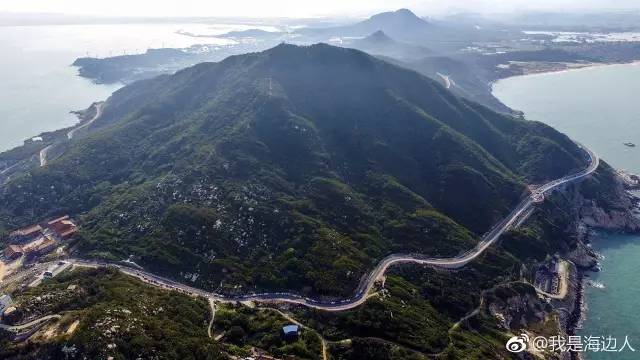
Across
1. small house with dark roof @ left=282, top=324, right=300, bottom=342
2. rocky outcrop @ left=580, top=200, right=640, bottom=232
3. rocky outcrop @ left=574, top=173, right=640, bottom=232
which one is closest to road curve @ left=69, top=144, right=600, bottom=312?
small house with dark roof @ left=282, top=324, right=300, bottom=342

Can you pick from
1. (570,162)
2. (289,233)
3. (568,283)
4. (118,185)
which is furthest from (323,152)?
(570,162)

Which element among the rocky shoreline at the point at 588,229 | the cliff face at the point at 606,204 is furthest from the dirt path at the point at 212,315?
the cliff face at the point at 606,204

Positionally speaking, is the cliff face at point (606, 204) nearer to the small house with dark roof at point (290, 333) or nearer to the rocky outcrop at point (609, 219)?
the rocky outcrop at point (609, 219)

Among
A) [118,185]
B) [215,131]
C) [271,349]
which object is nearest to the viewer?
[271,349]

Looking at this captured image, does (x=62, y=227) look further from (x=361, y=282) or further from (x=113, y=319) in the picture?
(x=361, y=282)

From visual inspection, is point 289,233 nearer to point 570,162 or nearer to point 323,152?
point 323,152

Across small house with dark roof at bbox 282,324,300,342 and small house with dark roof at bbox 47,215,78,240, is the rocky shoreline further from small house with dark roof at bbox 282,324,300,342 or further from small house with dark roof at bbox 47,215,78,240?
small house with dark roof at bbox 47,215,78,240
